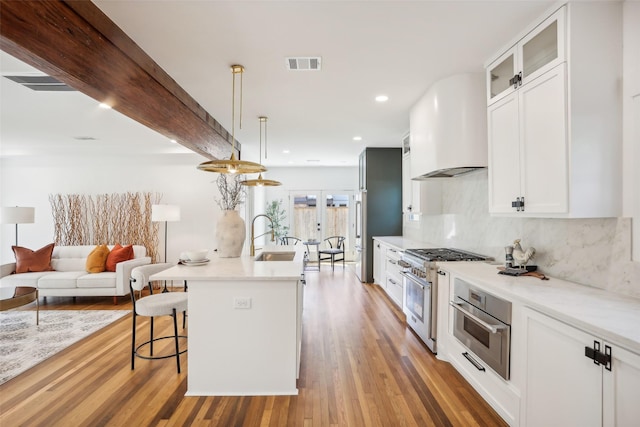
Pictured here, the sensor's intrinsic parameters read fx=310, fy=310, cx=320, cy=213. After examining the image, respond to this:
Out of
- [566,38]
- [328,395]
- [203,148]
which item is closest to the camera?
[566,38]

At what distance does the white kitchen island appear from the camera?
236 cm

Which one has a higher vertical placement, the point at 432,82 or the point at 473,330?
the point at 432,82

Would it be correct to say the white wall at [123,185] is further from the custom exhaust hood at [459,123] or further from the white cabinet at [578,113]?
the white cabinet at [578,113]

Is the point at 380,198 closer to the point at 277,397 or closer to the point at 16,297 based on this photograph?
the point at 277,397

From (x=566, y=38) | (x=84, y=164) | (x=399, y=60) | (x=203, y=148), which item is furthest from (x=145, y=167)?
(x=566, y=38)

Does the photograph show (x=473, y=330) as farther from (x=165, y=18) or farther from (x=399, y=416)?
(x=165, y=18)

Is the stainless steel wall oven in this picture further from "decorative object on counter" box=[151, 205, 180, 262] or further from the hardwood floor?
"decorative object on counter" box=[151, 205, 180, 262]

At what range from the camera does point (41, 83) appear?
9.88 ft

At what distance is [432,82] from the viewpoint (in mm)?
3053

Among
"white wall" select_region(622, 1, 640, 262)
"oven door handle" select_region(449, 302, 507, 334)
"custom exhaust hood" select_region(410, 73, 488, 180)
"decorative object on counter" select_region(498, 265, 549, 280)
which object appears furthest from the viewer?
"custom exhaust hood" select_region(410, 73, 488, 180)

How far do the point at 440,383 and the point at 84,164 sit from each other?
6.97 metres

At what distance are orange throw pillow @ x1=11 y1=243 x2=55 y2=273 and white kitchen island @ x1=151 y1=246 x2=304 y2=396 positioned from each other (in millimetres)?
4125

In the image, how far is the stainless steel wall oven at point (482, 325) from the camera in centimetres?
199

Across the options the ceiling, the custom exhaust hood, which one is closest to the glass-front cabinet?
the ceiling
